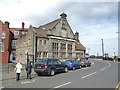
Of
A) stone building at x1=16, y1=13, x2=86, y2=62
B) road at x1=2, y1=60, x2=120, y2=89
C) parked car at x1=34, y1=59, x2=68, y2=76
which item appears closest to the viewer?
road at x1=2, y1=60, x2=120, y2=89

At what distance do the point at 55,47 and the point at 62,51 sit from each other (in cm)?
252

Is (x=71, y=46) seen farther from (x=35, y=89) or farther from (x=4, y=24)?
(x=35, y=89)

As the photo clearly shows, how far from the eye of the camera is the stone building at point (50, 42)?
78.4 feet

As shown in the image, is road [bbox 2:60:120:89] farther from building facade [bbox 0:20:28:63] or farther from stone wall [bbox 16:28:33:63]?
building facade [bbox 0:20:28:63]

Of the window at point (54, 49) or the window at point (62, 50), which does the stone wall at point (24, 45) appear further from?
the window at point (62, 50)

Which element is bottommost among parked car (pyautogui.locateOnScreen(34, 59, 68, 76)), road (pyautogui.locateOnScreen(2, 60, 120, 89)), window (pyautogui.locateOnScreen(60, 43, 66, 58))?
road (pyautogui.locateOnScreen(2, 60, 120, 89))

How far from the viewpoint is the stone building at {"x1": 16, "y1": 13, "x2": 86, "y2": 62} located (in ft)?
78.4

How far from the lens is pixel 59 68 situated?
1370 cm

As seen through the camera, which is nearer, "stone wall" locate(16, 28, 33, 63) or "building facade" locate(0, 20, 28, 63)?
"stone wall" locate(16, 28, 33, 63)

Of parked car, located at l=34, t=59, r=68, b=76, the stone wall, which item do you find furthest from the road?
the stone wall

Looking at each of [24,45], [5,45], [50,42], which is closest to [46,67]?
[50,42]

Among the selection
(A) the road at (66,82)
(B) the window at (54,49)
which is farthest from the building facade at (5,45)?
(A) the road at (66,82)

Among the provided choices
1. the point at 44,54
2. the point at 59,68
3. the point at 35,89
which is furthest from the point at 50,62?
the point at 44,54

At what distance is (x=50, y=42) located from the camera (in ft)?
83.6
